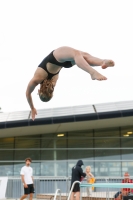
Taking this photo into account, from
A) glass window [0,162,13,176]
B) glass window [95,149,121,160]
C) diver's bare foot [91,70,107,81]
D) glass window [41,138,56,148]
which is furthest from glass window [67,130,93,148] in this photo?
diver's bare foot [91,70,107,81]

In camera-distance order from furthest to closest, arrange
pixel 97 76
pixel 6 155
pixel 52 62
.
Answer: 1. pixel 6 155
2. pixel 52 62
3. pixel 97 76

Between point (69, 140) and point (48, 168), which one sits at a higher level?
point (69, 140)

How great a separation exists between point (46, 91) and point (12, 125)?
13642 millimetres

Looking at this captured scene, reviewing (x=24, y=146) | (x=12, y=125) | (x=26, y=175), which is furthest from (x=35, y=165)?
(x=26, y=175)

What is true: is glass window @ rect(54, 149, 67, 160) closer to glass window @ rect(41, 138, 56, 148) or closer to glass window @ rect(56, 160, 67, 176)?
glass window @ rect(56, 160, 67, 176)

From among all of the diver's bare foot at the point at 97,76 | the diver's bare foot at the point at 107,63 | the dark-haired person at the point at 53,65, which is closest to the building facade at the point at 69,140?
the dark-haired person at the point at 53,65

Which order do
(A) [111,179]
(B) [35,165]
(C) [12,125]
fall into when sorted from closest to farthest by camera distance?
(A) [111,179] < (C) [12,125] < (B) [35,165]

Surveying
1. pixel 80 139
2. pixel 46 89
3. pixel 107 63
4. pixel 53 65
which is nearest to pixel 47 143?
pixel 80 139

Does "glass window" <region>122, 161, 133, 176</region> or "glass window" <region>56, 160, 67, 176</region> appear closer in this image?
"glass window" <region>122, 161, 133, 176</region>

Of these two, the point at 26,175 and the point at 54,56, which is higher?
the point at 54,56

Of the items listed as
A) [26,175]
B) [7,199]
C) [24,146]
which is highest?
[24,146]

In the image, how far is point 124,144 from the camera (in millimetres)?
21094

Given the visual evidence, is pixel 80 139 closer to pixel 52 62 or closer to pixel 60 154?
pixel 60 154

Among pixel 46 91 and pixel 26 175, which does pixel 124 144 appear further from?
pixel 46 91
